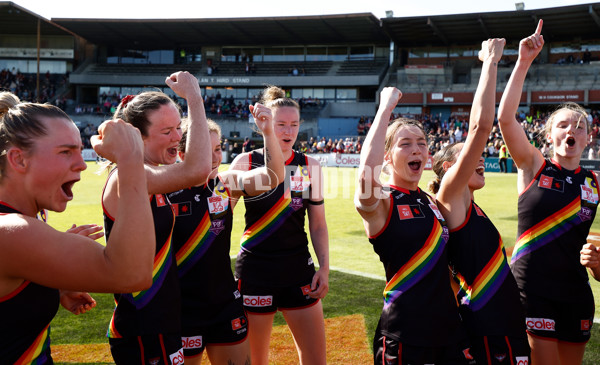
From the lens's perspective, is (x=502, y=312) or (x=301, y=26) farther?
(x=301, y=26)

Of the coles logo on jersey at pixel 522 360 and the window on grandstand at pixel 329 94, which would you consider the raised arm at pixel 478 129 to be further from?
the window on grandstand at pixel 329 94

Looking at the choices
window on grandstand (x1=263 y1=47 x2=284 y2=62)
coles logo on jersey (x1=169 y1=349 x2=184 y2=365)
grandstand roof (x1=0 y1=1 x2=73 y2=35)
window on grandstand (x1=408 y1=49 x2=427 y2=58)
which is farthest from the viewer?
window on grandstand (x1=263 y1=47 x2=284 y2=62)

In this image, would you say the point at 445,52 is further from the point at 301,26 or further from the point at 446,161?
the point at 446,161

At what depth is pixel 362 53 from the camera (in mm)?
53281

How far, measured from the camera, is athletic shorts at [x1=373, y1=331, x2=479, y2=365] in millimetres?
2695

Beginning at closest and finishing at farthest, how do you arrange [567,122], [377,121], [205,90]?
[377,121] → [567,122] → [205,90]

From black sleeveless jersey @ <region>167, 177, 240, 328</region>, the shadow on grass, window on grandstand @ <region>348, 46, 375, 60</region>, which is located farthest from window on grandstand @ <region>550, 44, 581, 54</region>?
black sleeveless jersey @ <region>167, 177, 240, 328</region>

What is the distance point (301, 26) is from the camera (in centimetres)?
4991

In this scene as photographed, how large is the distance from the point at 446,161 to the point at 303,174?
1121mm

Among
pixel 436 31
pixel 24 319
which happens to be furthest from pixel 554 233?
pixel 436 31

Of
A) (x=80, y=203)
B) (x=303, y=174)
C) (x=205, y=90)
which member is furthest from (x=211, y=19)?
(x=303, y=174)

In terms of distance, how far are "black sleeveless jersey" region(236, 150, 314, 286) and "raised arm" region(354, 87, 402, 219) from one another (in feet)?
3.70

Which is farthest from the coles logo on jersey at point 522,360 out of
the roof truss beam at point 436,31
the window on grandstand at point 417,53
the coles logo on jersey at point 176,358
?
the window on grandstand at point 417,53

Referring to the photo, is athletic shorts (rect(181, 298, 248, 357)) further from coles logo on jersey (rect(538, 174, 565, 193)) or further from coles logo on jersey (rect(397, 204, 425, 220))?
coles logo on jersey (rect(538, 174, 565, 193))
